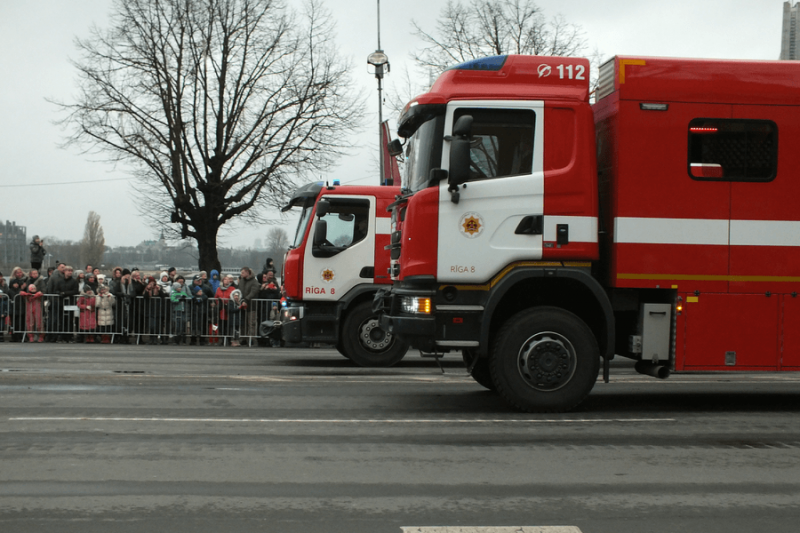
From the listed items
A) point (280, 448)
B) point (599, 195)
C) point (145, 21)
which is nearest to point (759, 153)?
point (599, 195)

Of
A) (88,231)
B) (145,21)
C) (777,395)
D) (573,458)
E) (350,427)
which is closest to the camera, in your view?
(573,458)

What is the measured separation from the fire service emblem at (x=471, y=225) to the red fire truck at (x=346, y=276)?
5.28m

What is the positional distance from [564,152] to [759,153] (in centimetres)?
200

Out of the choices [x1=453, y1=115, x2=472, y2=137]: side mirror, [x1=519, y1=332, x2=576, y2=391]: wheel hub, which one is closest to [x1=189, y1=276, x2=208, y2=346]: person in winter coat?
[x1=519, y1=332, x2=576, y2=391]: wheel hub

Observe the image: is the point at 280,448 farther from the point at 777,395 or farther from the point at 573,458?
the point at 777,395

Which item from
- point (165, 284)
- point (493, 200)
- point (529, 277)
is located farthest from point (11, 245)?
point (529, 277)

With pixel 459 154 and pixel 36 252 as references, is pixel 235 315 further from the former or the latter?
pixel 459 154

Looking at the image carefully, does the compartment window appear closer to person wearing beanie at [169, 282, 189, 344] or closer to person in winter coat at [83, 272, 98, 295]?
person wearing beanie at [169, 282, 189, 344]

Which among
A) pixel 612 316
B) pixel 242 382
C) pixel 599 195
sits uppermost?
pixel 599 195

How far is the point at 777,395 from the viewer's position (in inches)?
421

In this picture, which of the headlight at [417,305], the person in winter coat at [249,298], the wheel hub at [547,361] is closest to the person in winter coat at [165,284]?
the person in winter coat at [249,298]

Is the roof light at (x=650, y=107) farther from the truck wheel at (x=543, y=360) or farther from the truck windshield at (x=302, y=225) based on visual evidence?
the truck windshield at (x=302, y=225)

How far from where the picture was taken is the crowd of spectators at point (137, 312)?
18.9 metres

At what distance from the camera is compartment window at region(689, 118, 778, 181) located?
344 inches
